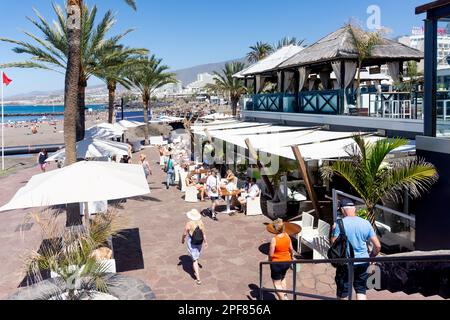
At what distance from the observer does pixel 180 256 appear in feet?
29.1

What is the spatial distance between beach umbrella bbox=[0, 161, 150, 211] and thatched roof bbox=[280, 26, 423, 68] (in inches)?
358

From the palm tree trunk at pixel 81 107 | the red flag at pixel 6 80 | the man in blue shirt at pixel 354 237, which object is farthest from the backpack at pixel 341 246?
the red flag at pixel 6 80

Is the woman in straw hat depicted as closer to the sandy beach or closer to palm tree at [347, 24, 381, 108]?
palm tree at [347, 24, 381, 108]

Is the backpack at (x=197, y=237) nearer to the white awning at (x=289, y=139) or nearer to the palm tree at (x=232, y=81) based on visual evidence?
the white awning at (x=289, y=139)

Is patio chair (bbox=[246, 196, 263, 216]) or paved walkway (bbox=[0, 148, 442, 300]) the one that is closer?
paved walkway (bbox=[0, 148, 442, 300])

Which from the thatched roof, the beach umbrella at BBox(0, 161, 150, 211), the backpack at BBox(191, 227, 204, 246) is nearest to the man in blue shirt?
the backpack at BBox(191, 227, 204, 246)

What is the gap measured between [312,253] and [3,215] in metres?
10.6

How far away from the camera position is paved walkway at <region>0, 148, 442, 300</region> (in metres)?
7.14

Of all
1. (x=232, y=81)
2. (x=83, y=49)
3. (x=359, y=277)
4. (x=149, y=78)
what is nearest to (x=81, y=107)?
(x=83, y=49)

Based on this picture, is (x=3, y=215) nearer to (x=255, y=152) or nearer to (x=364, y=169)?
(x=255, y=152)

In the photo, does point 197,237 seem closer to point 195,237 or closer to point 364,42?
point 195,237

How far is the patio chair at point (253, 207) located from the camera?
1184cm

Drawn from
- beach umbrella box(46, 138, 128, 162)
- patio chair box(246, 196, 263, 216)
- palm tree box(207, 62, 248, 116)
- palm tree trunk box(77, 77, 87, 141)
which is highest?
palm tree box(207, 62, 248, 116)

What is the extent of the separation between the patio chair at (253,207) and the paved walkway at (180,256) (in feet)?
0.86
